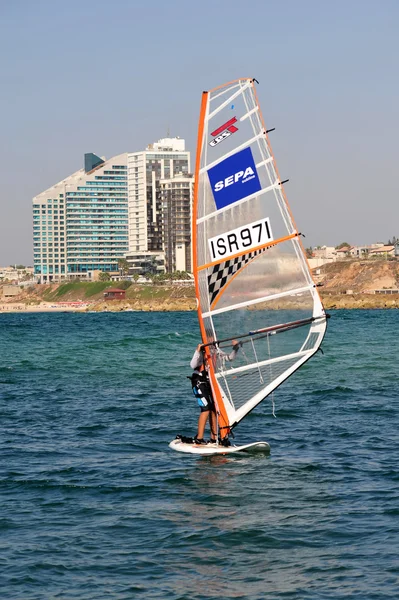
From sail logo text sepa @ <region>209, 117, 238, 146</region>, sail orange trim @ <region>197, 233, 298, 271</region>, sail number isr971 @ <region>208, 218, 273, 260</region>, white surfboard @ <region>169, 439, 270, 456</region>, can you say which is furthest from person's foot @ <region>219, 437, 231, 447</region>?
sail logo text sepa @ <region>209, 117, 238, 146</region>

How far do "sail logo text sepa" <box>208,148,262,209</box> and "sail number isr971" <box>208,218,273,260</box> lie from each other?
503mm

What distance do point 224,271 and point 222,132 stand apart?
7.61ft

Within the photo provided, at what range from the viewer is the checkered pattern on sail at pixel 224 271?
15297mm

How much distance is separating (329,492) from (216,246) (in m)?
4.51

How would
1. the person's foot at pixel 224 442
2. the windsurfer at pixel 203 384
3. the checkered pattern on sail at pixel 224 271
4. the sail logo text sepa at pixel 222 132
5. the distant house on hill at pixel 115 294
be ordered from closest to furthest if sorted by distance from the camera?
the sail logo text sepa at pixel 222 132 → the checkered pattern on sail at pixel 224 271 → the windsurfer at pixel 203 384 → the person's foot at pixel 224 442 → the distant house on hill at pixel 115 294

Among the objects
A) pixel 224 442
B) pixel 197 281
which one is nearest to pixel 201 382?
pixel 224 442

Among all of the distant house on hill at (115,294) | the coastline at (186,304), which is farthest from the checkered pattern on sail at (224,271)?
the distant house on hill at (115,294)

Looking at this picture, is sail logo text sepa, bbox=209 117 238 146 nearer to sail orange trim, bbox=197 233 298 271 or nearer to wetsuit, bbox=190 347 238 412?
sail orange trim, bbox=197 233 298 271

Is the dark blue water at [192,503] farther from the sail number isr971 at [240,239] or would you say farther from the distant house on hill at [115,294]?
the distant house on hill at [115,294]

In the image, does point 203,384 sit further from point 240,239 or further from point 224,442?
point 240,239

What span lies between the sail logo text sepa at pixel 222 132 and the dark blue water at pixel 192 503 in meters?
5.39

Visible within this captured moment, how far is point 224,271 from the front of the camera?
1531cm

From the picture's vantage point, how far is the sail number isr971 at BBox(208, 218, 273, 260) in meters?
15.2

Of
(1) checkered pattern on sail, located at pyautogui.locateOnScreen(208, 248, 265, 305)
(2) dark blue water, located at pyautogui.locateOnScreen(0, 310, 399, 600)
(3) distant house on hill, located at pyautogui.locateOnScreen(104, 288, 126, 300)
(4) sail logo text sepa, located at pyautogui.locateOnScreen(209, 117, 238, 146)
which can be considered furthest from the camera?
(3) distant house on hill, located at pyautogui.locateOnScreen(104, 288, 126, 300)
